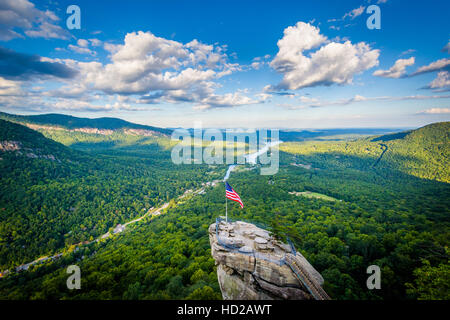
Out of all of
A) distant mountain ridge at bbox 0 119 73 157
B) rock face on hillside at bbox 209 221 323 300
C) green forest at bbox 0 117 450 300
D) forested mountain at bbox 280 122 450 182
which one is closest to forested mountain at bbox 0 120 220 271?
distant mountain ridge at bbox 0 119 73 157

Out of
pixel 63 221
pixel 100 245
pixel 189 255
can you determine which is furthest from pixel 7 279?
pixel 189 255

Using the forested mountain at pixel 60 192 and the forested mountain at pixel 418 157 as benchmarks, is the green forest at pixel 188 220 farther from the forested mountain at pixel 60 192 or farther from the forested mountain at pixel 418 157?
the forested mountain at pixel 418 157

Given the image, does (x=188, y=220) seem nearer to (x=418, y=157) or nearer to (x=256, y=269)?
(x=256, y=269)

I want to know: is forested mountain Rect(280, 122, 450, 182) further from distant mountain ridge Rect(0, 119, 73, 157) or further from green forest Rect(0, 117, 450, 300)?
distant mountain ridge Rect(0, 119, 73, 157)

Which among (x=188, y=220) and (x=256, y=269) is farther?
(x=188, y=220)

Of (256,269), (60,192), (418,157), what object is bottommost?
(60,192)

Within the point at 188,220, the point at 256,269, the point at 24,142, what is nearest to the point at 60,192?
the point at 24,142
